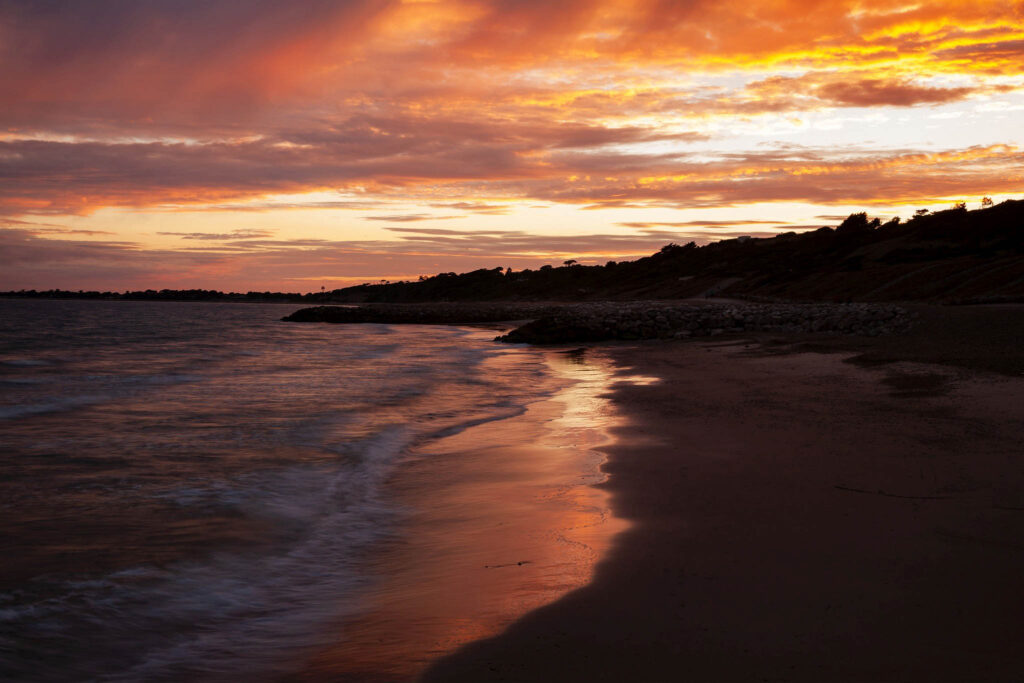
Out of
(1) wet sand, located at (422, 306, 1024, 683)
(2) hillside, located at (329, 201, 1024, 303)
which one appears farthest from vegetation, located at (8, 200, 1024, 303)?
(1) wet sand, located at (422, 306, 1024, 683)

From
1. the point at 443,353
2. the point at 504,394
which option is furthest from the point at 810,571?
the point at 443,353

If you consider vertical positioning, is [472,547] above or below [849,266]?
below

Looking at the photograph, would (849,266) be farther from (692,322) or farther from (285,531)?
(285,531)

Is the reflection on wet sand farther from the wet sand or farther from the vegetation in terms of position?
the vegetation

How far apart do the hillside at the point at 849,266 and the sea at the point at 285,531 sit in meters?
26.5

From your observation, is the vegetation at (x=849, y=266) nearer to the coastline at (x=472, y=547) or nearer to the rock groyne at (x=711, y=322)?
the rock groyne at (x=711, y=322)

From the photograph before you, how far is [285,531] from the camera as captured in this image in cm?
724

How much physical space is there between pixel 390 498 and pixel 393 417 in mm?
6324

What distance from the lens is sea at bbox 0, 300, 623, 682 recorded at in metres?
4.59

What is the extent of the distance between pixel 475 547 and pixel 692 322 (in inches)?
1154

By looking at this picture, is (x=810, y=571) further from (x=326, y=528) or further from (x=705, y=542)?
(x=326, y=528)

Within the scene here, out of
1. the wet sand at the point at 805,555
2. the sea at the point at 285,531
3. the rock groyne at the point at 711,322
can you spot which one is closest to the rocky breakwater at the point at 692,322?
the rock groyne at the point at 711,322

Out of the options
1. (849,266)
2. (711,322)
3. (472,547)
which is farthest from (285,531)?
(849,266)

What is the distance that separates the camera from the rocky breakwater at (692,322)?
27.1 meters
